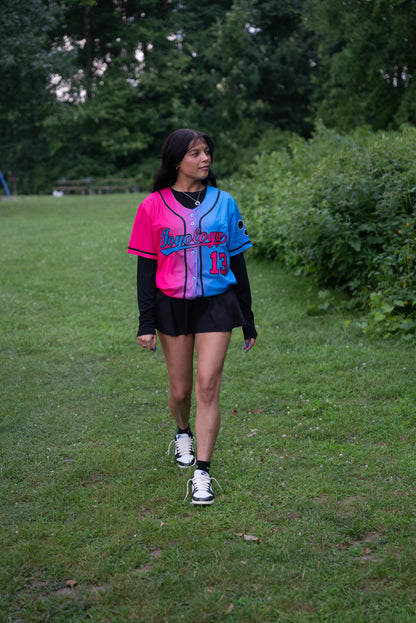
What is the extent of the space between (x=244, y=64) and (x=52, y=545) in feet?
123

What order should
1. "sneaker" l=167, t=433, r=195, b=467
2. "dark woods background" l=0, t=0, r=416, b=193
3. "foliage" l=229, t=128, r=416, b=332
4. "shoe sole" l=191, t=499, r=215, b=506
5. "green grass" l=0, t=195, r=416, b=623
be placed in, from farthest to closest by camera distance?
"dark woods background" l=0, t=0, r=416, b=193 → "foliage" l=229, t=128, r=416, b=332 → "sneaker" l=167, t=433, r=195, b=467 → "shoe sole" l=191, t=499, r=215, b=506 → "green grass" l=0, t=195, r=416, b=623

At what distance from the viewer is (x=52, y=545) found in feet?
11.1

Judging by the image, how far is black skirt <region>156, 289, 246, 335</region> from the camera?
12.6 feet

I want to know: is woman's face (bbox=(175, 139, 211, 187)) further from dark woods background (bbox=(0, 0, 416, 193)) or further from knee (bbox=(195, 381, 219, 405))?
dark woods background (bbox=(0, 0, 416, 193))

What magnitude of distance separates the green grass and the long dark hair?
1791mm

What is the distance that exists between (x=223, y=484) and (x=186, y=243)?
1450mm

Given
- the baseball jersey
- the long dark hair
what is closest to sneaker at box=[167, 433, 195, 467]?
the baseball jersey

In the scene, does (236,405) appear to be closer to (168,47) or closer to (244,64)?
(244,64)

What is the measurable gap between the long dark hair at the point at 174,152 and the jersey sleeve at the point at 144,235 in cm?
17

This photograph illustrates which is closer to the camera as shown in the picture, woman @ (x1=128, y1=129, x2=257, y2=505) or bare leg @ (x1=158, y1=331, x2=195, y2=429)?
woman @ (x1=128, y1=129, x2=257, y2=505)

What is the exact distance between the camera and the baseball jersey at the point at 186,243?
3.79m

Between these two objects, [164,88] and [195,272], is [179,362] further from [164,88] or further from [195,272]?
[164,88]

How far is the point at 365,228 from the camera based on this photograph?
7.23 m

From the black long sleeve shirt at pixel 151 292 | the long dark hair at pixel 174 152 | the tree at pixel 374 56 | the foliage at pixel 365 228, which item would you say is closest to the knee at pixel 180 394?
the black long sleeve shirt at pixel 151 292
